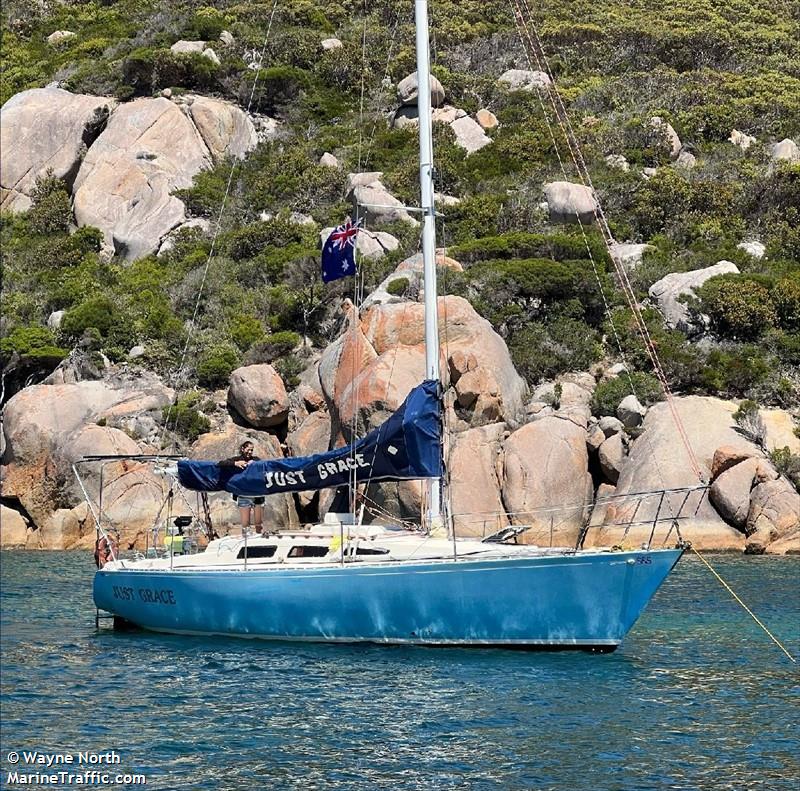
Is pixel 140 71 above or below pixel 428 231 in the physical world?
below

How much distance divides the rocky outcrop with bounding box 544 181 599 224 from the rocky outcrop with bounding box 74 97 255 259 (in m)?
20.5

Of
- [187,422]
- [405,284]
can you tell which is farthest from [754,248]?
[187,422]

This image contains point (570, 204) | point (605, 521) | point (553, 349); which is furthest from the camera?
point (570, 204)

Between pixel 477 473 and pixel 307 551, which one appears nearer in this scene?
pixel 307 551

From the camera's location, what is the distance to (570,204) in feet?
185

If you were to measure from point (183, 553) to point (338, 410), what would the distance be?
15492mm

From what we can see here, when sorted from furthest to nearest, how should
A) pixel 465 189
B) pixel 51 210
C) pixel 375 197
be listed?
pixel 51 210 → pixel 465 189 → pixel 375 197

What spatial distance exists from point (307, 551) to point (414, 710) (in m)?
5.89

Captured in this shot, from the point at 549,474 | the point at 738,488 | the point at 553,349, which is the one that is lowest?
the point at 553,349

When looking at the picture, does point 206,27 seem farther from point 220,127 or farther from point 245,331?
point 245,331

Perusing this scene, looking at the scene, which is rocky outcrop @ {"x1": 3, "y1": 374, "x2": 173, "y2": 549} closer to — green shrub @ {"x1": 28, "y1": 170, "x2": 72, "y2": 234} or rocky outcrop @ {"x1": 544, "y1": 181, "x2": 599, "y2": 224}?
rocky outcrop @ {"x1": 544, "y1": 181, "x2": 599, "y2": 224}

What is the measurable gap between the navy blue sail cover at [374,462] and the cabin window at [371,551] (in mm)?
1398

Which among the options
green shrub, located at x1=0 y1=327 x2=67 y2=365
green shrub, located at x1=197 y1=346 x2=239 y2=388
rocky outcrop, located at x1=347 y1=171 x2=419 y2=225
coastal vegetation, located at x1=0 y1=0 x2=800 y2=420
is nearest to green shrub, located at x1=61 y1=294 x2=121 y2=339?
coastal vegetation, located at x1=0 y1=0 x2=800 y2=420

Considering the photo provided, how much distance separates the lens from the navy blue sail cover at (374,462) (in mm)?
21172
